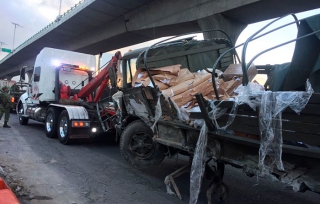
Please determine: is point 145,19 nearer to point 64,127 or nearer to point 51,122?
point 51,122

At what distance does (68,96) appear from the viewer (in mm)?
9625

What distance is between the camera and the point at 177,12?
12906mm

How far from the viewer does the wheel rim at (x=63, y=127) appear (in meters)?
7.82

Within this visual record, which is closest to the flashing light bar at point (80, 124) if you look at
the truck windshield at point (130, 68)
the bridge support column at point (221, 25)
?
the truck windshield at point (130, 68)

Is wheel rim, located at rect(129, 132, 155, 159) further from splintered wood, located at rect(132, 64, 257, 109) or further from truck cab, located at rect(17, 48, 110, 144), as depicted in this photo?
truck cab, located at rect(17, 48, 110, 144)

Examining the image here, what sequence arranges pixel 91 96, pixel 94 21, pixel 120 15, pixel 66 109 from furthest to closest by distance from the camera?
pixel 94 21 < pixel 120 15 < pixel 91 96 < pixel 66 109

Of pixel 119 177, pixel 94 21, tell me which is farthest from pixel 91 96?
pixel 94 21

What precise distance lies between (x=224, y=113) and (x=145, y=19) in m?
12.7

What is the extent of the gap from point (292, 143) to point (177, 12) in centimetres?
1127

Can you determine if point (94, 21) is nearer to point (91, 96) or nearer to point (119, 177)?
point (91, 96)

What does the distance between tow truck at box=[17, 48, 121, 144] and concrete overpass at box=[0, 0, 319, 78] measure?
504cm

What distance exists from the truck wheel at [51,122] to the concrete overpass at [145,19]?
7289 millimetres

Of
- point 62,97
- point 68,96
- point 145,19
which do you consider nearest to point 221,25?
point 145,19

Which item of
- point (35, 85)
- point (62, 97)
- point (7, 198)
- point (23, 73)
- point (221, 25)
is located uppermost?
point (221, 25)
